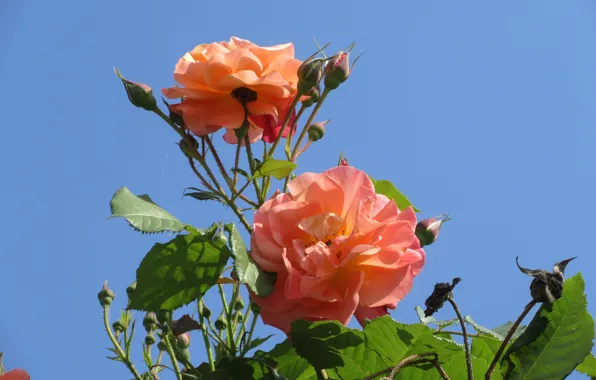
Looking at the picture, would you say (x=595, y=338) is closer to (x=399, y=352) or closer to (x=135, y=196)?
(x=399, y=352)

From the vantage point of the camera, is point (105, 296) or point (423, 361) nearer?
point (423, 361)

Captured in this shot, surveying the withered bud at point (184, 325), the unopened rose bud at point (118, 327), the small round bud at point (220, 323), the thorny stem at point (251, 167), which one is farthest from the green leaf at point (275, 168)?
the unopened rose bud at point (118, 327)

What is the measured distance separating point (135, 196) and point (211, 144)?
0.15 meters

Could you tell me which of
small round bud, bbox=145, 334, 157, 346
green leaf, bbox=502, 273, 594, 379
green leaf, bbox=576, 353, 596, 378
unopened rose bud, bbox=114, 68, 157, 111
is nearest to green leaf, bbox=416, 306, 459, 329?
green leaf, bbox=576, 353, 596, 378

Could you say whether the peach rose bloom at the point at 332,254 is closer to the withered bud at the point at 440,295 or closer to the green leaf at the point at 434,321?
the withered bud at the point at 440,295

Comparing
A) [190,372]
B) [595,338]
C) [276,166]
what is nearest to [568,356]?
[595,338]

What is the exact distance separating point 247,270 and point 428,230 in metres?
0.30

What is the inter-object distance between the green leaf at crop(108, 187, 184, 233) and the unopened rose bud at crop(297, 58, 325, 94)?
0.91ft

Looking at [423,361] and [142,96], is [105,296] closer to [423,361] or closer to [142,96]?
[142,96]

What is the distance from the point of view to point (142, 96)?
43.5 inches

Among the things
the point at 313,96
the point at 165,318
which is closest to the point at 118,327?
the point at 165,318

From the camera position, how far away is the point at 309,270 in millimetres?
889

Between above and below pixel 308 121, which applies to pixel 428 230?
below

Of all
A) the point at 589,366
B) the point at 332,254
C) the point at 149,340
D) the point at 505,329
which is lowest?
the point at 589,366
